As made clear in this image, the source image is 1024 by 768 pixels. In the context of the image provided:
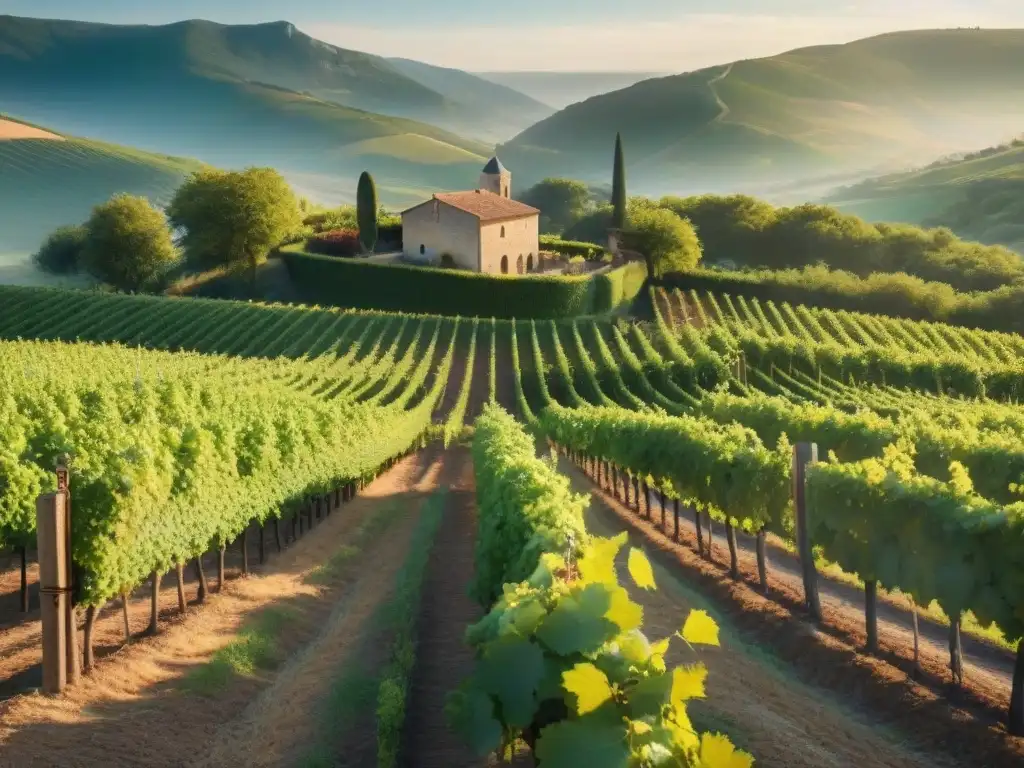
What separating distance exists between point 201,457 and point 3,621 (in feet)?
10.7

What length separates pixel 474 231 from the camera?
212ft

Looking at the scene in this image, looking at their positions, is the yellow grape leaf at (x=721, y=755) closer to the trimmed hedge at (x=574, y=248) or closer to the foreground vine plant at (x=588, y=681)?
the foreground vine plant at (x=588, y=681)

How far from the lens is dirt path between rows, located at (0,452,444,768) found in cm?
833

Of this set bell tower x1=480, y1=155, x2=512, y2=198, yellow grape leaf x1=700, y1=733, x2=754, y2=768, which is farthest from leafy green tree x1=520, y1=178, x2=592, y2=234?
yellow grape leaf x1=700, y1=733, x2=754, y2=768

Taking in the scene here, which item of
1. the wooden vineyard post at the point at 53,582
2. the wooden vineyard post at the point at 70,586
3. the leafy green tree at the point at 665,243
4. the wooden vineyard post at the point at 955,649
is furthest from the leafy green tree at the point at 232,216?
the wooden vineyard post at the point at 955,649

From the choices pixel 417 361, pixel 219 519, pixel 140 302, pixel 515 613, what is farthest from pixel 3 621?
pixel 140 302

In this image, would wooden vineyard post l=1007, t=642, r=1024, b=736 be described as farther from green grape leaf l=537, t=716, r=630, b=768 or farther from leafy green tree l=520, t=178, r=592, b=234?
leafy green tree l=520, t=178, r=592, b=234

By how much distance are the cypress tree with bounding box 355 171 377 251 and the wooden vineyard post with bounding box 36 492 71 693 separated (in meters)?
63.9

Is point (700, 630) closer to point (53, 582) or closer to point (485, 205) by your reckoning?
point (53, 582)

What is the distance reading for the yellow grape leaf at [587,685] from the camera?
410 cm

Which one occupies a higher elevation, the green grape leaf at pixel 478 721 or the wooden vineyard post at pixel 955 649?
the green grape leaf at pixel 478 721

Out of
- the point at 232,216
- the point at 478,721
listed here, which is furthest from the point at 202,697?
the point at 232,216

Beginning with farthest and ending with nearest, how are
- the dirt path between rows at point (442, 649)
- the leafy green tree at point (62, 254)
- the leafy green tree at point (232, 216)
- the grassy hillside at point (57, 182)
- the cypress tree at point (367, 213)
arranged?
the grassy hillside at point (57, 182) < the leafy green tree at point (62, 254) < the cypress tree at point (367, 213) < the leafy green tree at point (232, 216) < the dirt path between rows at point (442, 649)

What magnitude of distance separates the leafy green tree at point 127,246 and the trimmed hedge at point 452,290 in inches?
461
